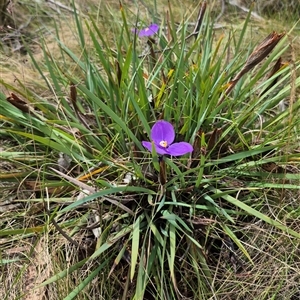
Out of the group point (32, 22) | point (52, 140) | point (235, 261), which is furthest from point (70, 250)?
point (32, 22)

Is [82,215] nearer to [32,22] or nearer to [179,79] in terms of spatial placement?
[179,79]

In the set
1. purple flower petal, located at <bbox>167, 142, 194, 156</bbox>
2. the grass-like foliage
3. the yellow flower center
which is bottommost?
the grass-like foliage

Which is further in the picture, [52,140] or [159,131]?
[52,140]

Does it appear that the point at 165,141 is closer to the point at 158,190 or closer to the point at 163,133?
the point at 163,133

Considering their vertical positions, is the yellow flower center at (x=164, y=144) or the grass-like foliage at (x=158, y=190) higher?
the yellow flower center at (x=164, y=144)

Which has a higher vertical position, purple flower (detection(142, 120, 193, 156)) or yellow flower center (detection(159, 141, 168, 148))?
purple flower (detection(142, 120, 193, 156))

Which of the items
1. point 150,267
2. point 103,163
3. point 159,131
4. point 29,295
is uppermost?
point 159,131

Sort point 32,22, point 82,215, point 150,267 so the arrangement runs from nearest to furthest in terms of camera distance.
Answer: point 150,267
point 82,215
point 32,22
